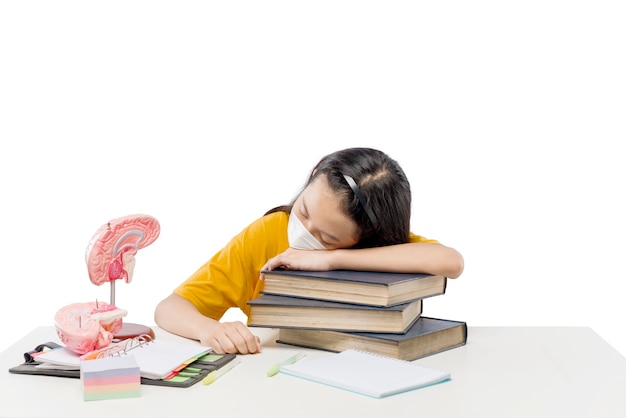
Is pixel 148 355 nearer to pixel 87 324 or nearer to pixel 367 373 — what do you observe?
pixel 87 324

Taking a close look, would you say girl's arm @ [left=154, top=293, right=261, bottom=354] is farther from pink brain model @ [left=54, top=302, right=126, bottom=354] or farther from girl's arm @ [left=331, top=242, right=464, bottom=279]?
girl's arm @ [left=331, top=242, right=464, bottom=279]

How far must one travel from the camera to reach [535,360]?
6.80 feet

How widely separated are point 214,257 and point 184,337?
0.36 meters

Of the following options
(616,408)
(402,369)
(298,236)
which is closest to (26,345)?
(298,236)

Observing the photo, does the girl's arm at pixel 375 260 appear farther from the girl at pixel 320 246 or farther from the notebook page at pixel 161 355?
the notebook page at pixel 161 355

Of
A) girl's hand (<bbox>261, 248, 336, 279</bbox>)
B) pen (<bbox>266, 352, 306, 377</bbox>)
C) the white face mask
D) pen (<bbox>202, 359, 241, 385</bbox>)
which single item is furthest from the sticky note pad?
the white face mask

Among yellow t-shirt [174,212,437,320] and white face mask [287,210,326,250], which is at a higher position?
white face mask [287,210,326,250]

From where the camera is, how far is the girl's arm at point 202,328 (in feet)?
6.84

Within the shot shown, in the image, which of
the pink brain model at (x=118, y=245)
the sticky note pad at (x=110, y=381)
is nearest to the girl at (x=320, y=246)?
the pink brain model at (x=118, y=245)

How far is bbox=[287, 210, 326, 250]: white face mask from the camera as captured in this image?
7.93 ft

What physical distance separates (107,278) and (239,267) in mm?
462

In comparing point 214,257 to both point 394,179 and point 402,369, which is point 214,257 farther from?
point 402,369

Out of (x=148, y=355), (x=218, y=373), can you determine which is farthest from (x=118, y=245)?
(x=218, y=373)

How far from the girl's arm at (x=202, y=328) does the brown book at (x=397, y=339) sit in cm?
12
